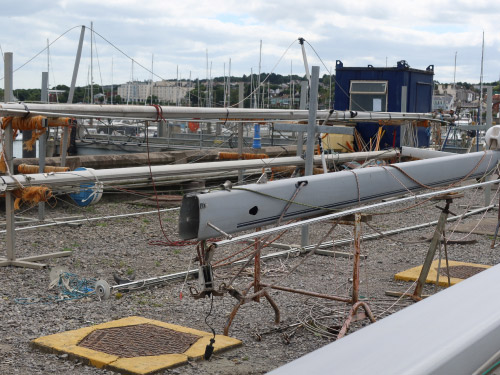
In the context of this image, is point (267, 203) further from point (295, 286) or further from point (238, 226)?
point (295, 286)

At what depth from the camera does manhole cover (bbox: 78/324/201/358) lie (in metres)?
5.18

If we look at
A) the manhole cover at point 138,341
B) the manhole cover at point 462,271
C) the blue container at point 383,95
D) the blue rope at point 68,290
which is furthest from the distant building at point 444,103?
the manhole cover at point 138,341

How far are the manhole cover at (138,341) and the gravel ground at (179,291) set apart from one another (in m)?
0.27

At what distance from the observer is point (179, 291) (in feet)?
24.2

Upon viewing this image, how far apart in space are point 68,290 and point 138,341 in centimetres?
186

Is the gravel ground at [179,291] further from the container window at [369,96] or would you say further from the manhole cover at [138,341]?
the container window at [369,96]

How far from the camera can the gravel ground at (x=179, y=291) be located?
5316 millimetres

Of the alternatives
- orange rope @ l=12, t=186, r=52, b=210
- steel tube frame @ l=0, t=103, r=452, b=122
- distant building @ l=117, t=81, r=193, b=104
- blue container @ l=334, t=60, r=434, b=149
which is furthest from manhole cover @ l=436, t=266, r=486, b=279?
distant building @ l=117, t=81, r=193, b=104

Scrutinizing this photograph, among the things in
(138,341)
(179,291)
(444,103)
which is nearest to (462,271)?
(179,291)

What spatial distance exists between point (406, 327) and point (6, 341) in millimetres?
4386

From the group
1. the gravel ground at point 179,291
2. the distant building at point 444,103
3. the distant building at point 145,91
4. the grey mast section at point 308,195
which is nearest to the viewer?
the grey mast section at point 308,195

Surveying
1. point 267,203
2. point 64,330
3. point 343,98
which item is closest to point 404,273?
point 267,203

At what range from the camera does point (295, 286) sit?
7.62 meters

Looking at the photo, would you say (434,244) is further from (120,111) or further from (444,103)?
(444,103)
